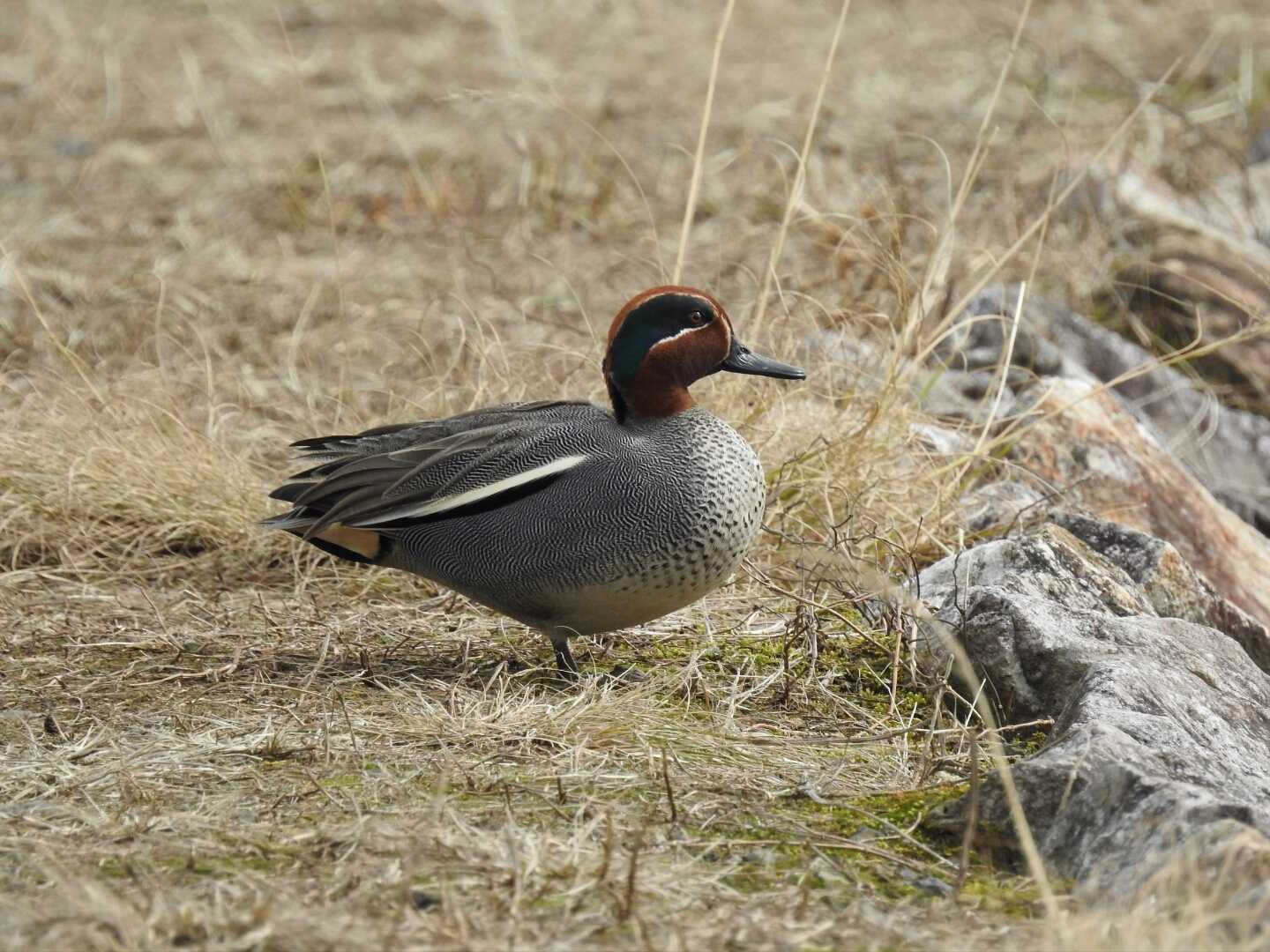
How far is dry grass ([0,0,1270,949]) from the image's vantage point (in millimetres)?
2445

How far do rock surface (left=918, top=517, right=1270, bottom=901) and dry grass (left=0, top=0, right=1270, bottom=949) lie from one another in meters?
0.13

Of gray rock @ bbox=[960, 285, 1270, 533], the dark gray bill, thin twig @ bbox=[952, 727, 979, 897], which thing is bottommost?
gray rock @ bbox=[960, 285, 1270, 533]

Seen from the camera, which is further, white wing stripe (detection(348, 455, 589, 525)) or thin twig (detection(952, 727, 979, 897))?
white wing stripe (detection(348, 455, 589, 525))

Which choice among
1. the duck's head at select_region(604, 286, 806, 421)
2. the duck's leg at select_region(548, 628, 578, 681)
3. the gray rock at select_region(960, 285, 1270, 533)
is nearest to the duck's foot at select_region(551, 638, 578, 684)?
the duck's leg at select_region(548, 628, 578, 681)

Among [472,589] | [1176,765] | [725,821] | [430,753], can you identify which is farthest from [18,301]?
[1176,765]

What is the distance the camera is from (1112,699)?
2902 mm

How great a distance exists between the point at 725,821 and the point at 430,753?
1.94 feet

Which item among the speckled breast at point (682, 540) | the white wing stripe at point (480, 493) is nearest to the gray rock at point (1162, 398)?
the speckled breast at point (682, 540)

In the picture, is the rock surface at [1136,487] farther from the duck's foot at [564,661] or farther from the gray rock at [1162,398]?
the duck's foot at [564,661]

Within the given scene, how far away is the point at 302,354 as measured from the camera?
5750mm

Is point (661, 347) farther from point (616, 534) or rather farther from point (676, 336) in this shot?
point (616, 534)

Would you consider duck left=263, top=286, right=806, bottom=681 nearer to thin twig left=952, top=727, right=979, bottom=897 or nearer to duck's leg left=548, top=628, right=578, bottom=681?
duck's leg left=548, top=628, right=578, bottom=681

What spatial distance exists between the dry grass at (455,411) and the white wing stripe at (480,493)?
356 mm

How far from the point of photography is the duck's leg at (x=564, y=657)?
3494mm
